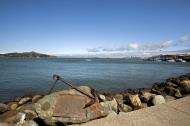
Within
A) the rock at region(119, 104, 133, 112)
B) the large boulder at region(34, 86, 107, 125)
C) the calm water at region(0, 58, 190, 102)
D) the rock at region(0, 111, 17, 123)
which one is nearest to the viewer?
the large boulder at region(34, 86, 107, 125)

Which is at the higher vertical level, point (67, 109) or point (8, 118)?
point (67, 109)

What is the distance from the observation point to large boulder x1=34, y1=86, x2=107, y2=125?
5465mm

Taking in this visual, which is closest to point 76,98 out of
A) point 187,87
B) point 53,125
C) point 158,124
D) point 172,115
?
point 53,125

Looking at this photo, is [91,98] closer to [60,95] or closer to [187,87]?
[60,95]

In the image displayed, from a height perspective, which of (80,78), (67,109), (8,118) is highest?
(67,109)

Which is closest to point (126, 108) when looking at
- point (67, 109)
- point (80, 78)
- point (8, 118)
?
point (67, 109)

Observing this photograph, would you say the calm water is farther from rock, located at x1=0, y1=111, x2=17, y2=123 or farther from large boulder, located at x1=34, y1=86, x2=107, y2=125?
large boulder, located at x1=34, y1=86, x2=107, y2=125

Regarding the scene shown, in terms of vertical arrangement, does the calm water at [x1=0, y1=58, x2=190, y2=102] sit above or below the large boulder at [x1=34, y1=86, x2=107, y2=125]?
below

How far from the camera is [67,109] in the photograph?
18.4ft

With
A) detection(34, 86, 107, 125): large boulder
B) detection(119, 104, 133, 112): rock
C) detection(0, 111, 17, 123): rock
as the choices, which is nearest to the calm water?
detection(0, 111, 17, 123): rock

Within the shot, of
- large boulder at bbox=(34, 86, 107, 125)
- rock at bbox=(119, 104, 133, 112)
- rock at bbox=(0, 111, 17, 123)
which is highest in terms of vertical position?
large boulder at bbox=(34, 86, 107, 125)

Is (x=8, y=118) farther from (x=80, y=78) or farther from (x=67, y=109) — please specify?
(x=80, y=78)

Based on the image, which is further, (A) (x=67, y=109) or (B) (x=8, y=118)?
(B) (x=8, y=118)

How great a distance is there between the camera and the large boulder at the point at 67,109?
5.46 metres
